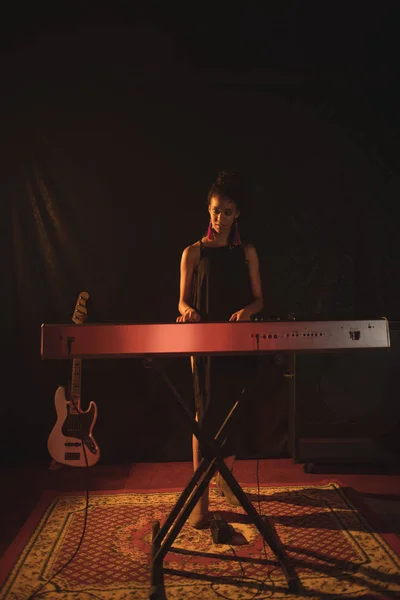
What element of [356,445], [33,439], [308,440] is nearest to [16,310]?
[33,439]

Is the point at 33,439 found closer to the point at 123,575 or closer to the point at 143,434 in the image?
the point at 143,434

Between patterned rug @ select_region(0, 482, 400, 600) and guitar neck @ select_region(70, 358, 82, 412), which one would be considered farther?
guitar neck @ select_region(70, 358, 82, 412)

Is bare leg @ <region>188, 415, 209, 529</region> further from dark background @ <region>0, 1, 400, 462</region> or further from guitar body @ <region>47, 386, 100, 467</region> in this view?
dark background @ <region>0, 1, 400, 462</region>

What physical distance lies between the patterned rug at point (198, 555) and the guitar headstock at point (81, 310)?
39.1 inches

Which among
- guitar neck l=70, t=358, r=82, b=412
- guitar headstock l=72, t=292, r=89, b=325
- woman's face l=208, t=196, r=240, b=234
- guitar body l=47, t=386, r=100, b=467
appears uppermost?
woman's face l=208, t=196, r=240, b=234

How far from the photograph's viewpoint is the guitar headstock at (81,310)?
11.6 ft

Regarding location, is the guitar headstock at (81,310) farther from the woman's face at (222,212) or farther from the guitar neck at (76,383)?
the woman's face at (222,212)

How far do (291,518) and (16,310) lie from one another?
212cm

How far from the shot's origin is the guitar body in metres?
3.68

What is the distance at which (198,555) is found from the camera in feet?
8.13

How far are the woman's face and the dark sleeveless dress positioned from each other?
4.4 inches

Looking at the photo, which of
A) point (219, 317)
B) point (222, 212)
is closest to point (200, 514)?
point (219, 317)

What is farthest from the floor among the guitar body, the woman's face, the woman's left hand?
the woman's face

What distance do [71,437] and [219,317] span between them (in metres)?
1.49
